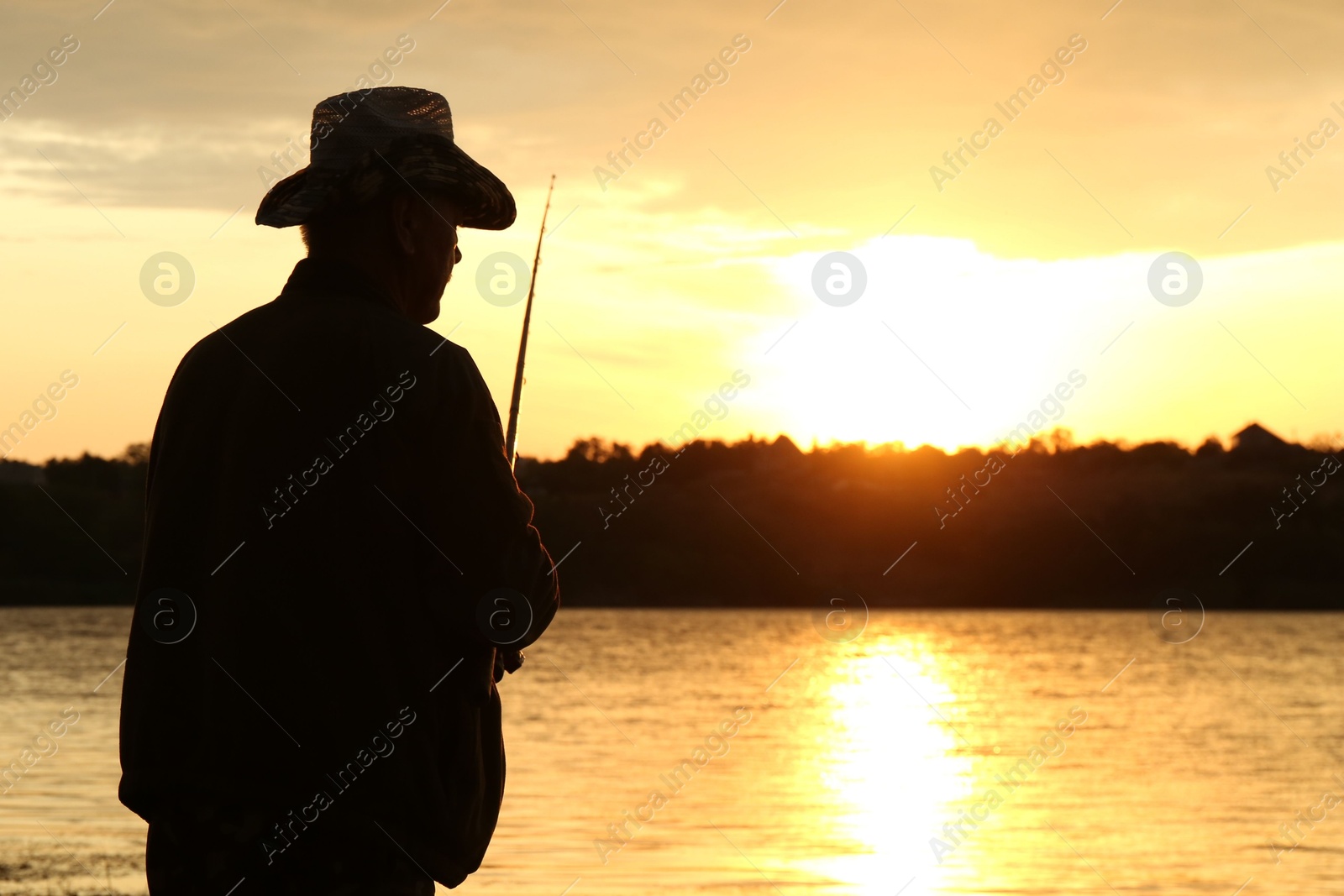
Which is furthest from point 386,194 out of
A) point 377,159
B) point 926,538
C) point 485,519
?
point 926,538

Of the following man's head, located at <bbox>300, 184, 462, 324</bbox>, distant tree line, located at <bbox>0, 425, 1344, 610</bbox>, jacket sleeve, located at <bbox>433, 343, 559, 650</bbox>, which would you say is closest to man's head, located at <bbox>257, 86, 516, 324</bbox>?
man's head, located at <bbox>300, 184, 462, 324</bbox>

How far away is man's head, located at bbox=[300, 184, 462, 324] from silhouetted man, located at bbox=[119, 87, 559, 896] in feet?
0.56

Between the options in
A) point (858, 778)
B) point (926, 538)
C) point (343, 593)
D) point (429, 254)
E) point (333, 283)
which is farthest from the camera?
point (926, 538)

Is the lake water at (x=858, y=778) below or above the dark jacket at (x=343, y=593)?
below

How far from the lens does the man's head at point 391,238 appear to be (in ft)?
8.44

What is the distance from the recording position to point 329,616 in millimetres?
2275

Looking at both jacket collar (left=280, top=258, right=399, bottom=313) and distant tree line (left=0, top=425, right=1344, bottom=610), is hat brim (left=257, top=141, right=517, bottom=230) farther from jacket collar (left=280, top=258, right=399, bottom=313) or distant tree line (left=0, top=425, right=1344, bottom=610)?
distant tree line (left=0, top=425, right=1344, bottom=610)

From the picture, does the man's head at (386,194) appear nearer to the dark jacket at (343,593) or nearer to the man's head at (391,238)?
the man's head at (391,238)

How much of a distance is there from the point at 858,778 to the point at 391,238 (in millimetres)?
32775

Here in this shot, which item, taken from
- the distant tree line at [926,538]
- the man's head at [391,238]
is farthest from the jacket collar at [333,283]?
the distant tree line at [926,538]

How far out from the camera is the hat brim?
2578 mm

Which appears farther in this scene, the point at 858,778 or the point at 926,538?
the point at 926,538

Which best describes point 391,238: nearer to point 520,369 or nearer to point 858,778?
point 520,369

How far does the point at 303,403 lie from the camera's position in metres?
2.35
